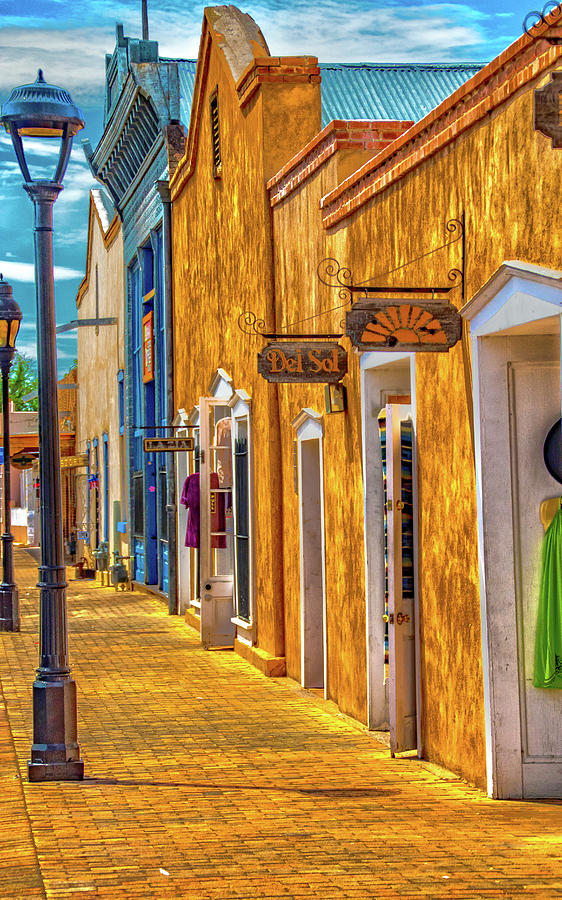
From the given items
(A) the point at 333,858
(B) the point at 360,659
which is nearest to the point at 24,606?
(B) the point at 360,659

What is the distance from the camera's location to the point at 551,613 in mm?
7812

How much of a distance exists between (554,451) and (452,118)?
2.32 meters

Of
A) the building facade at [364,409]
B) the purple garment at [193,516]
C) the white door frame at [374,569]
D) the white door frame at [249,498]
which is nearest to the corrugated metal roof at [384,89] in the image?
the building facade at [364,409]

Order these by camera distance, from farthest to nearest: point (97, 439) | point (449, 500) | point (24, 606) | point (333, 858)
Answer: point (97, 439) → point (24, 606) → point (449, 500) → point (333, 858)

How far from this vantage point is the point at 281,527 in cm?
1427

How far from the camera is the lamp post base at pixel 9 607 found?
63.0ft

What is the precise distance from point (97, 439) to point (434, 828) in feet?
91.7

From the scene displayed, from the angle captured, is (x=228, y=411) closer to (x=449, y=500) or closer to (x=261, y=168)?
(x=261, y=168)

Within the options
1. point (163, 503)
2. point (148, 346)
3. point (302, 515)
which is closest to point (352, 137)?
point (302, 515)

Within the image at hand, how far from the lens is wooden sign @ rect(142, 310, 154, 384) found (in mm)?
24516

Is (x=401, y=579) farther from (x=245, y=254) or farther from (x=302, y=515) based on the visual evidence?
(x=245, y=254)

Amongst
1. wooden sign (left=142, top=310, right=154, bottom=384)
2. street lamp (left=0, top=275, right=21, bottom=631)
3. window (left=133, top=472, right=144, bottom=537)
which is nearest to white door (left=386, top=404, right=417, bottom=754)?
street lamp (left=0, top=275, right=21, bottom=631)

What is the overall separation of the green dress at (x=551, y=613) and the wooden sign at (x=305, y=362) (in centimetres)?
349

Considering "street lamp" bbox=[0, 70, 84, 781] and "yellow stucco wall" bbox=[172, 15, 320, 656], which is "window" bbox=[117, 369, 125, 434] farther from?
"street lamp" bbox=[0, 70, 84, 781]
